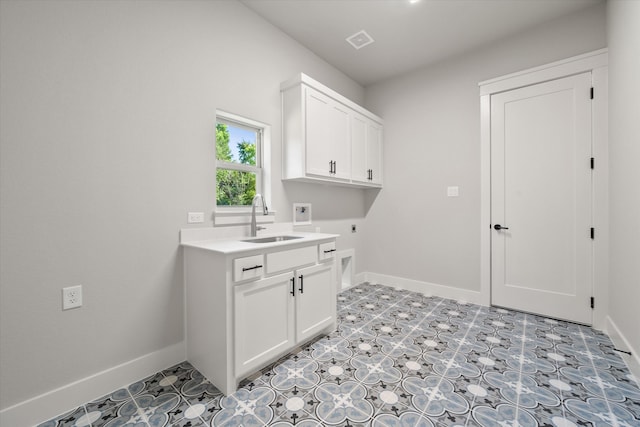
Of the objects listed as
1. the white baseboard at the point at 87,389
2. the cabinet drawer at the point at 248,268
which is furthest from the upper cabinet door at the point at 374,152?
the white baseboard at the point at 87,389

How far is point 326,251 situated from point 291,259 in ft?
1.39

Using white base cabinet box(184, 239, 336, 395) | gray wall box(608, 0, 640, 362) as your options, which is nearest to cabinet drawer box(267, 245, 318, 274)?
white base cabinet box(184, 239, 336, 395)

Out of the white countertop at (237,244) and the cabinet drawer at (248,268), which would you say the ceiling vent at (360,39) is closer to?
the white countertop at (237,244)

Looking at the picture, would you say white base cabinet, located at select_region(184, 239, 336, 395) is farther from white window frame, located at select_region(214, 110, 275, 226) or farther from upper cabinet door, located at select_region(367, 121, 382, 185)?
upper cabinet door, located at select_region(367, 121, 382, 185)

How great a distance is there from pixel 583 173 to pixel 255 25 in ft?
11.0

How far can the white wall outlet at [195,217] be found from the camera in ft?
6.79

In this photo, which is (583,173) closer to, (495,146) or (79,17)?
(495,146)

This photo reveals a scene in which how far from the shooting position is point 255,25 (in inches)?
101

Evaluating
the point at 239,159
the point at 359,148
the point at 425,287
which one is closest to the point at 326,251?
the point at 239,159

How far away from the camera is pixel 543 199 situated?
276 cm

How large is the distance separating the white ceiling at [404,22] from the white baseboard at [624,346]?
281cm

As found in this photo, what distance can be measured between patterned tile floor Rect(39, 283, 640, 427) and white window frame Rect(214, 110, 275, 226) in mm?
1133

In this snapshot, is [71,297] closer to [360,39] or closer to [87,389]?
[87,389]

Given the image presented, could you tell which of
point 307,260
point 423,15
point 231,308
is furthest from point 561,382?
point 423,15
